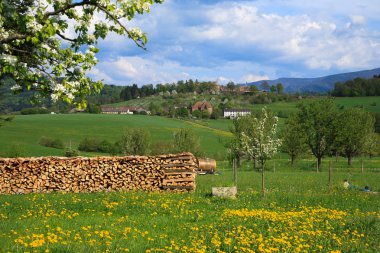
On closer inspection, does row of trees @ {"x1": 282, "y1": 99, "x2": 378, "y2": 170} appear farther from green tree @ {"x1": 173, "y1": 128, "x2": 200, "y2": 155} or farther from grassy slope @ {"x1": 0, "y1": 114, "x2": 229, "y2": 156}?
grassy slope @ {"x1": 0, "y1": 114, "x2": 229, "y2": 156}

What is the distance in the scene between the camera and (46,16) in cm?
825

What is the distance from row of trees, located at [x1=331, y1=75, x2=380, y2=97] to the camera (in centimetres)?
16362

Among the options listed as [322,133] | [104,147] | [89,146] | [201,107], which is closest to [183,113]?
[201,107]

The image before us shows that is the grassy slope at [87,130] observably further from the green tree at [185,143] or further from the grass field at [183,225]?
the grass field at [183,225]

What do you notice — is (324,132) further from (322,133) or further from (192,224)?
(192,224)

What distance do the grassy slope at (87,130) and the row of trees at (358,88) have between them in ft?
216

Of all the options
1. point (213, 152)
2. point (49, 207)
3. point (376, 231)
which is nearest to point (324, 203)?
point (376, 231)

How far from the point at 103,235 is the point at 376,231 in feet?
25.6

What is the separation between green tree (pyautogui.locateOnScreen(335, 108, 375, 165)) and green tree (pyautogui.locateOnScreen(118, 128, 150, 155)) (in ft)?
111

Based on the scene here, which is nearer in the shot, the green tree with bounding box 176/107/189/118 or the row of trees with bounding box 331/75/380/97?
the row of trees with bounding box 331/75/380/97

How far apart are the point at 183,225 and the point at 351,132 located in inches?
2110

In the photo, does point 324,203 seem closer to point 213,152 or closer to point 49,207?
point 49,207

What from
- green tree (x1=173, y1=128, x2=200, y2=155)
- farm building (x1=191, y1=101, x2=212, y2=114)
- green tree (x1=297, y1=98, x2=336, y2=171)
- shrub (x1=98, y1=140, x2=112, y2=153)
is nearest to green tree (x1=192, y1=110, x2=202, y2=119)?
farm building (x1=191, y1=101, x2=212, y2=114)

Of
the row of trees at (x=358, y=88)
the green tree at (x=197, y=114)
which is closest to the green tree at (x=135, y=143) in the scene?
the green tree at (x=197, y=114)
